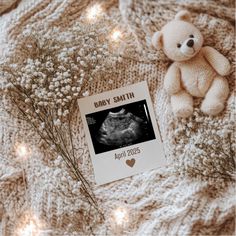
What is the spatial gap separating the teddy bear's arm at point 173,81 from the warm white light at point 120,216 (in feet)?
1.47

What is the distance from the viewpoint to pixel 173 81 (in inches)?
52.1

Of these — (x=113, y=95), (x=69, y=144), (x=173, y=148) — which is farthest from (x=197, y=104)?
(x=69, y=144)

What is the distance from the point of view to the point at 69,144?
1.36 metres

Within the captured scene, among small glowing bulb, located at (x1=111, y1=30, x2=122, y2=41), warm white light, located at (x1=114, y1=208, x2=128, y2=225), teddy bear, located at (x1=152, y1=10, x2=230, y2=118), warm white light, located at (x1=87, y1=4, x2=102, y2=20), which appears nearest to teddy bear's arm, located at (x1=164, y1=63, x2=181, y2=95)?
teddy bear, located at (x1=152, y1=10, x2=230, y2=118)

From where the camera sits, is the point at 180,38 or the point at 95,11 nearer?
the point at 180,38

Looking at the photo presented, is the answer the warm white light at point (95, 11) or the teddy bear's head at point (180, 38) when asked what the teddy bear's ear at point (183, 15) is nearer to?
the teddy bear's head at point (180, 38)

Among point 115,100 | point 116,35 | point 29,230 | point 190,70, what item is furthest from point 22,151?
point 190,70

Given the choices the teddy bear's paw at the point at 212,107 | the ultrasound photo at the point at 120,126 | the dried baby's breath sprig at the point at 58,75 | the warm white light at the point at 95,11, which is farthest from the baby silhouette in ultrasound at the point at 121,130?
the warm white light at the point at 95,11

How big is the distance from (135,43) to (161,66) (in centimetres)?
13

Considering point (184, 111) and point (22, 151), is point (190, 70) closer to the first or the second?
point (184, 111)

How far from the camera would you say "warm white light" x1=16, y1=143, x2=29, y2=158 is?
134 centimetres

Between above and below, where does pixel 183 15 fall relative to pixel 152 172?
above

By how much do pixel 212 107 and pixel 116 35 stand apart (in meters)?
0.44

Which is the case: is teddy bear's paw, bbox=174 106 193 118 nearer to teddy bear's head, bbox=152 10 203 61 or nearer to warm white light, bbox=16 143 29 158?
teddy bear's head, bbox=152 10 203 61
